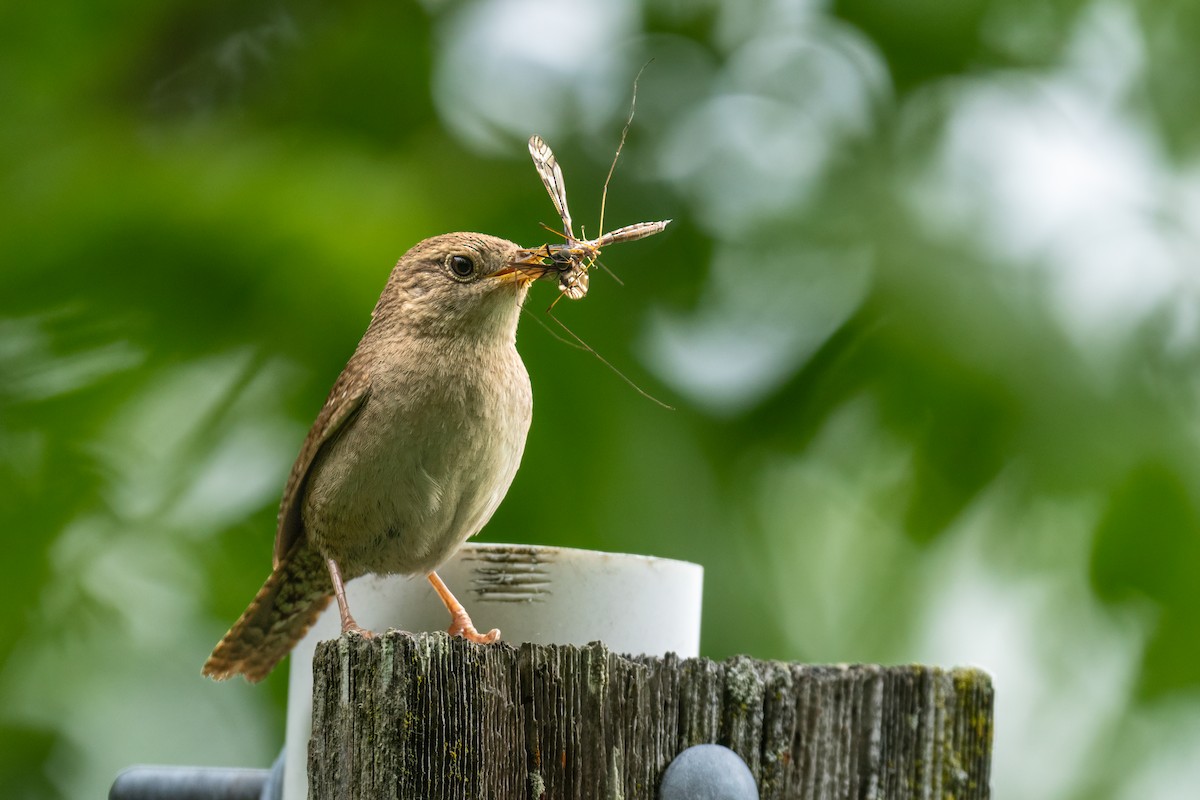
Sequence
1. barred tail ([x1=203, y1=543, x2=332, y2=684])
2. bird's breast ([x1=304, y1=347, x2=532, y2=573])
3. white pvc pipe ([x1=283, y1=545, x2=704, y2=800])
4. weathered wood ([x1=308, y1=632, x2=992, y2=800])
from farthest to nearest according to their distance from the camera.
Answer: barred tail ([x1=203, y1=543, x2=332, y2=684]), bird's breast ([x1=304, y1=347, x2=532, y2=573]), white pvc pipe ([x1=283, y1=545, x2=704, y2=800]), weathered wood ([x1=308, y1=632, x2=992, y2=800])

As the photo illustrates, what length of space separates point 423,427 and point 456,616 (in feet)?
1.26

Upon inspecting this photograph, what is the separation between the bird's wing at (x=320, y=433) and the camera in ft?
8.98

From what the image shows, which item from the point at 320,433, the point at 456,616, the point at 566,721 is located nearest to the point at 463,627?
the point at 456,616

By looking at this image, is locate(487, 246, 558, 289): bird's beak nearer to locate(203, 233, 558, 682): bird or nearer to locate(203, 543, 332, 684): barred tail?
locate(203, 233, 558, 682): bird

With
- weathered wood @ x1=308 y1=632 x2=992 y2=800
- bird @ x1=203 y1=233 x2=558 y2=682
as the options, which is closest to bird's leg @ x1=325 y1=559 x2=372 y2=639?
bird @ x1=203 y1=233 x2=558 y2=682

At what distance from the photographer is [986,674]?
180cm

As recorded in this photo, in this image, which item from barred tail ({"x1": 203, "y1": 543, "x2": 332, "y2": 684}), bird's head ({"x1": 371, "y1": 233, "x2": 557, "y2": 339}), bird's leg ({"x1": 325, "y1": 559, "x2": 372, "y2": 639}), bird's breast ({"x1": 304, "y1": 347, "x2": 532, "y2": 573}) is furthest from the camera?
barred tail ({"x1": 203, "y1": 543, "x2": 332, "y2": 684})

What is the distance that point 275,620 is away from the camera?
3.14 metres

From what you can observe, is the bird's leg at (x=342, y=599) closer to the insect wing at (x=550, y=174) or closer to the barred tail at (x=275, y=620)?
the barred tail at (x=275, y=620)

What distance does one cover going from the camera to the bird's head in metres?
2.77

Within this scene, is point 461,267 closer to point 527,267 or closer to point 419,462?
point 527,267

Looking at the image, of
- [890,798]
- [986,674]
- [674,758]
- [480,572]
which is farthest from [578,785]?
[480,572]

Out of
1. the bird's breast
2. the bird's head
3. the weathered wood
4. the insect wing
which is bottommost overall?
the weathered wood

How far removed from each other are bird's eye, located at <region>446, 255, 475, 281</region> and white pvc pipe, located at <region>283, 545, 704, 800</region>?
0.59 metres
